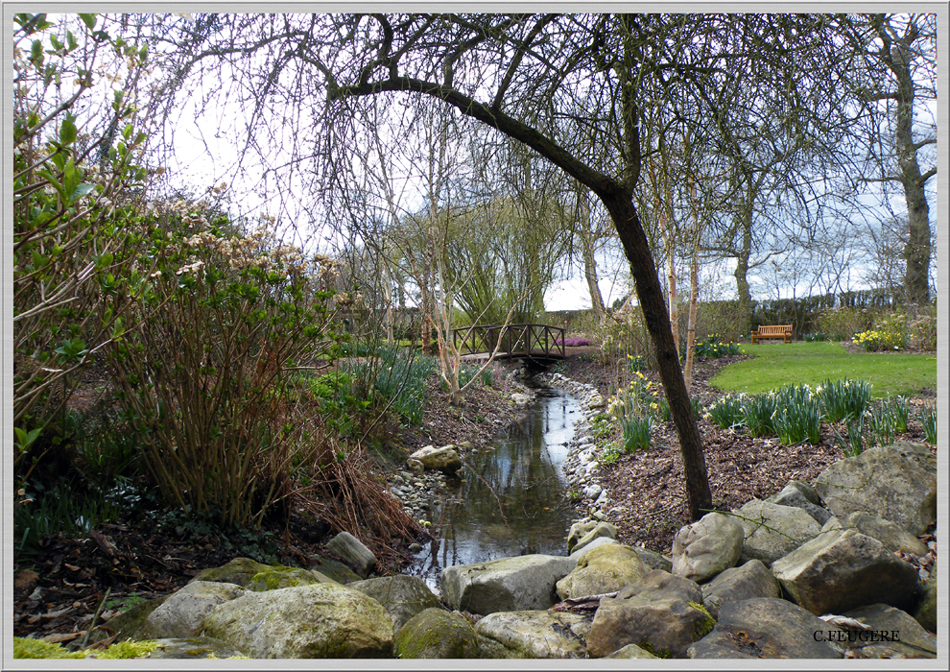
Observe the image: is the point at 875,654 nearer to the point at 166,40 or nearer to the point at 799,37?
the point at 799,37

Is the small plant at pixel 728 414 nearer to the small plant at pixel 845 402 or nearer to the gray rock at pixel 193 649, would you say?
the small plant at pixel 845 402

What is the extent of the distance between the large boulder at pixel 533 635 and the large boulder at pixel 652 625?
102 millimetres

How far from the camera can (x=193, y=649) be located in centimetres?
143

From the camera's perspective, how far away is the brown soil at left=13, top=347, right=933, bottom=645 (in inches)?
79.5

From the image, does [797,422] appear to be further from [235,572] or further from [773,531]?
[235,572]

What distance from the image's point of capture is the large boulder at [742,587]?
2.20m

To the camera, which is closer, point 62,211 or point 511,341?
point 62,211

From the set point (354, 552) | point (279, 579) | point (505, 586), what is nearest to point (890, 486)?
point (505, 586)

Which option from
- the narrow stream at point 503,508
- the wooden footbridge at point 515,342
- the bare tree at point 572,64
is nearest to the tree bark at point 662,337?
the bare tree at point 572,64

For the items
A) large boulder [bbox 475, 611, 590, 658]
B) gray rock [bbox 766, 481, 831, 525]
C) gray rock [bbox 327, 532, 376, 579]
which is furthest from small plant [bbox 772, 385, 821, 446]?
gray rock [bbox 327, 532, 376, 579]

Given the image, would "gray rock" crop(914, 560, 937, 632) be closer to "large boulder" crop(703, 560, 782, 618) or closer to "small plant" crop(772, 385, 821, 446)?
"large boulder" crop(703, 560, 782, 618)

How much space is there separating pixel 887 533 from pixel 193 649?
2.98m

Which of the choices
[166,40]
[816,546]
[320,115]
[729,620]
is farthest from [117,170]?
[816,546]

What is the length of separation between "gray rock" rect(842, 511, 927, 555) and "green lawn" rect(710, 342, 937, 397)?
12.0 feet
